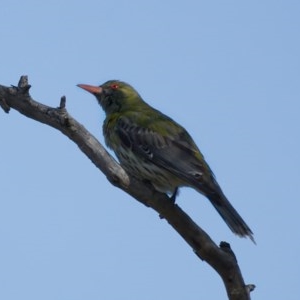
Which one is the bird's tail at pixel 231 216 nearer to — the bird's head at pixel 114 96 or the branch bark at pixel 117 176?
the branch bark at pixel 117 176

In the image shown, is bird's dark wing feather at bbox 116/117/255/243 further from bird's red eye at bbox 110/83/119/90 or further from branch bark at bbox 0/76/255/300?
branch bark at bbox 0/76/255/300

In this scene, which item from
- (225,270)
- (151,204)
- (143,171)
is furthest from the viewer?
(143,171)

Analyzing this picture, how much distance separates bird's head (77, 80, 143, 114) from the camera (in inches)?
330

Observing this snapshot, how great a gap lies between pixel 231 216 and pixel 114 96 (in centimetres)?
266

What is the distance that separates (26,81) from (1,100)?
10.5 inches

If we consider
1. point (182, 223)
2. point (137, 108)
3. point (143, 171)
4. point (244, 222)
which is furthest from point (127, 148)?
point (182, 223)

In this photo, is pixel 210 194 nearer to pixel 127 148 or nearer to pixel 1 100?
pixel 127 148

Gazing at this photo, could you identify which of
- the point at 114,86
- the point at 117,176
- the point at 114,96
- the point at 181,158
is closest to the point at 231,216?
the point at 181,158

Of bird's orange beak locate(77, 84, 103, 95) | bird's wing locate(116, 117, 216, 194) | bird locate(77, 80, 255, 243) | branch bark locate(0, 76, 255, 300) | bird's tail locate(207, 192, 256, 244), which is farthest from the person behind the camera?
bird's orange beak locate(77, 84, 103, 95)

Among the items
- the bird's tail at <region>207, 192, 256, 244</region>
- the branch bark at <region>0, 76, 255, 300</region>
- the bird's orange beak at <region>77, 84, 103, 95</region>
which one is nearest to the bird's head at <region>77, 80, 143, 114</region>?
the bird's orange beak at <region>77, 84, 103, 95</region>

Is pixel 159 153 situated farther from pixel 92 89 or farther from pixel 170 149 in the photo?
pixel 92 89

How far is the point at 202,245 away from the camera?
202 inches

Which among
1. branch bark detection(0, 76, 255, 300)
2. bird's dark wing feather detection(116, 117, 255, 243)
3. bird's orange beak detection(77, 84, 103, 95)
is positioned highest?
bird's orange beak detection(77, 84, 103, 95)

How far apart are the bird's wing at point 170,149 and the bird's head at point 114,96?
541 millimetres
